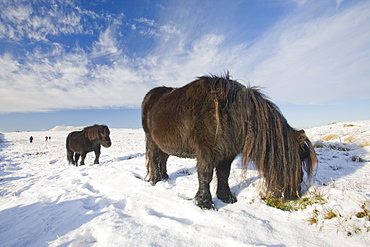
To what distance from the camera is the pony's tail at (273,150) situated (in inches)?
95.4

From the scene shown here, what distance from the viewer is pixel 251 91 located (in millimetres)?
2658

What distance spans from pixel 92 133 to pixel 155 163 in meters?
7.27

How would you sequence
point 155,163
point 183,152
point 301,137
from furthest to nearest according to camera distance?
1. point 155,163
2. point 183,152
3. point 301,137

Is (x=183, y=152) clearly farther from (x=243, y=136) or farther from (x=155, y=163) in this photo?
(x=155, y=163)

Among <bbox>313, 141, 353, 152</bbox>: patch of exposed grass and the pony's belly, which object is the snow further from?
<bbox>313, 141, 353, 152</bbox>: patch of exposed grass

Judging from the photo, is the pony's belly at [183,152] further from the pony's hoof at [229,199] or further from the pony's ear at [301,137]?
the pony's ear at [301,137]

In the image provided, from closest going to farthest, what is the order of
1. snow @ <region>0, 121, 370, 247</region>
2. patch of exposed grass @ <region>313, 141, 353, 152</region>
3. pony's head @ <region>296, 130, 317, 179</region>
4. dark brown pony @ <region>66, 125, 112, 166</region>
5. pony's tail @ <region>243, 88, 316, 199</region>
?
snow @ <region>0, 121, 370, 247</region>
pony's tail @ <region>243, 88, 316, 199</region>
pony's head @ <region>296, 130, 317, 179</region>
patch of exposed grass @ <region>313, 141, 353, 152</region>
dark brown pony @ <region>66, 125, 112, 166</region>

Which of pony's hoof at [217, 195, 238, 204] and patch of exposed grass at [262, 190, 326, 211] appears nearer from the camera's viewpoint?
patch of exposed grass at [262, 190, 326, 211]

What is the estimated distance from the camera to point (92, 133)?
392 inches

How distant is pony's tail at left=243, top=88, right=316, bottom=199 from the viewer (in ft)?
7.95

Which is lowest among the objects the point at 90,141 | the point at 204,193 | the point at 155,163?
the point at 204,193

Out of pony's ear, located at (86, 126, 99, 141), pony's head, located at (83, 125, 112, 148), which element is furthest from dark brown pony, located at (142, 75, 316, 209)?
pony's ear, located at (86, 126, 99, 141)

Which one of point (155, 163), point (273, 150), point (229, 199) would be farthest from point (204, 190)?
point (155, 163)

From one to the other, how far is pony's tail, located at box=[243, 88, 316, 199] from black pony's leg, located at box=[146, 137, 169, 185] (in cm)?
230
